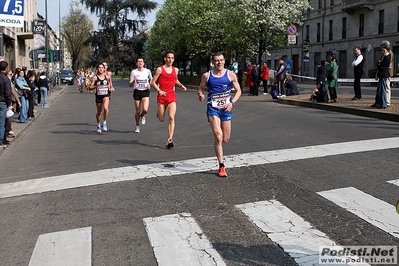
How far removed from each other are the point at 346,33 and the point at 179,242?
5017cm

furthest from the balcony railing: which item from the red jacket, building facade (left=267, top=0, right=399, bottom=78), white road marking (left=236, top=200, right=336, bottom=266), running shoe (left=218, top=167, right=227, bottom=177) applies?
white road marking (left=236, top=200, right=336, bottom=266)

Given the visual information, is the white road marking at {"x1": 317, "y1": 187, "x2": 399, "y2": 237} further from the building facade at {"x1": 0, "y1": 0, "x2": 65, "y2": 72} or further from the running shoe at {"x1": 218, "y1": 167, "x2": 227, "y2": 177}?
the building facade at {"x1": 0, "y1": 0, "x2": 65, "y2": 72}

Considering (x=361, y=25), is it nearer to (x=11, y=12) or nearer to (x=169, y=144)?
(x=169, y=144)

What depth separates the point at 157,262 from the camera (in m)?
4.23

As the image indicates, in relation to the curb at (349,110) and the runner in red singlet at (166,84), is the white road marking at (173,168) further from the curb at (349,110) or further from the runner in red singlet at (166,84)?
the curb at (349,110)

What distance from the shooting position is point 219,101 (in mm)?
7359

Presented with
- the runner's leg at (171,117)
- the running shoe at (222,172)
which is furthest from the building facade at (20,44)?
the running shoe at (222,172)

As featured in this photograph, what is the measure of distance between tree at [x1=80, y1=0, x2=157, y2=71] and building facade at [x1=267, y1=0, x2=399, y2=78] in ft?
83.3

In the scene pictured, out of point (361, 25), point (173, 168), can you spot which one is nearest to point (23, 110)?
point (173, 168)

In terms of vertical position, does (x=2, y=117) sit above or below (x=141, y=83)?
below

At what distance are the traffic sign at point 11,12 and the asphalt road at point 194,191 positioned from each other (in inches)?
111

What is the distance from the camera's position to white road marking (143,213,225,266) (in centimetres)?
424

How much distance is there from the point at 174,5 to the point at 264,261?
4182cm

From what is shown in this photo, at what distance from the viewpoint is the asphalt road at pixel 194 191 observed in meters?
4.65
